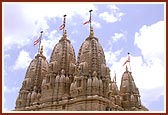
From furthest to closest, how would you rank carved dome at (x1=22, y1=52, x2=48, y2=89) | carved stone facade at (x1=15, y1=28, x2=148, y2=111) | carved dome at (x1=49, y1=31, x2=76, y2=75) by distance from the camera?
carved dome at (x1=22, y1=52, x2=48, y2=89), carved dome at (x1=49, y1=31, x2=76, y2=75), carved stone facade at (x1=15, y1=28, x2=148, y2=111)

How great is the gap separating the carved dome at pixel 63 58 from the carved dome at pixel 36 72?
3.86 m

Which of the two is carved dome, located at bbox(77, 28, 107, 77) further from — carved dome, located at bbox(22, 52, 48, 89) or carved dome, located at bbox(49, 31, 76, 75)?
carved dome, located at bbox(22, 52, 48, 89)

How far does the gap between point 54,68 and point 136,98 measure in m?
13.7

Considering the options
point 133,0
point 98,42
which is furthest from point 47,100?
point 133,0

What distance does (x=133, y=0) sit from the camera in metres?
12.5

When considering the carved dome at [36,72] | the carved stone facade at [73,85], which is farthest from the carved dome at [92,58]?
the carved dome at [36,72]

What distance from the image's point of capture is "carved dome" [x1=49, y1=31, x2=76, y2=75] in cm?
3925

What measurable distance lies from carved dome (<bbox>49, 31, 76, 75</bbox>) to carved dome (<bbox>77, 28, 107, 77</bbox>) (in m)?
2.01

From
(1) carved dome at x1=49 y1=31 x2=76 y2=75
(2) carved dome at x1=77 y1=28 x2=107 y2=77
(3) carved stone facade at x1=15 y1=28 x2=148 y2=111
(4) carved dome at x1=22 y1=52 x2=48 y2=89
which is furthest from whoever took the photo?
(4) carved dome at x1=22 y1=52 x2=48 y2=89

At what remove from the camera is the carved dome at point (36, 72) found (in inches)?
1670

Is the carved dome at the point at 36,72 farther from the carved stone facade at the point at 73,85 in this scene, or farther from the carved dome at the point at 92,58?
the carved dome at the point at 92,58

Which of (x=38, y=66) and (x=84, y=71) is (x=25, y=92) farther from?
(x=84, y=71)

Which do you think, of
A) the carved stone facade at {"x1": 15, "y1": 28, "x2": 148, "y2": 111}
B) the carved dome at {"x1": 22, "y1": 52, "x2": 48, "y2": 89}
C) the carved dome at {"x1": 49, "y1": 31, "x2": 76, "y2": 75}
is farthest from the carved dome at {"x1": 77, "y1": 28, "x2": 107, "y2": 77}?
the carved dome at {"x1": 22, "y1": 52, "x2": 48, "y2": 89}

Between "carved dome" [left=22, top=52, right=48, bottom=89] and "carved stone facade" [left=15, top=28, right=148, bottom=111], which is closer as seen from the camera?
"carved stone facade" [left=15, top=28, right=148, bottom=111]
